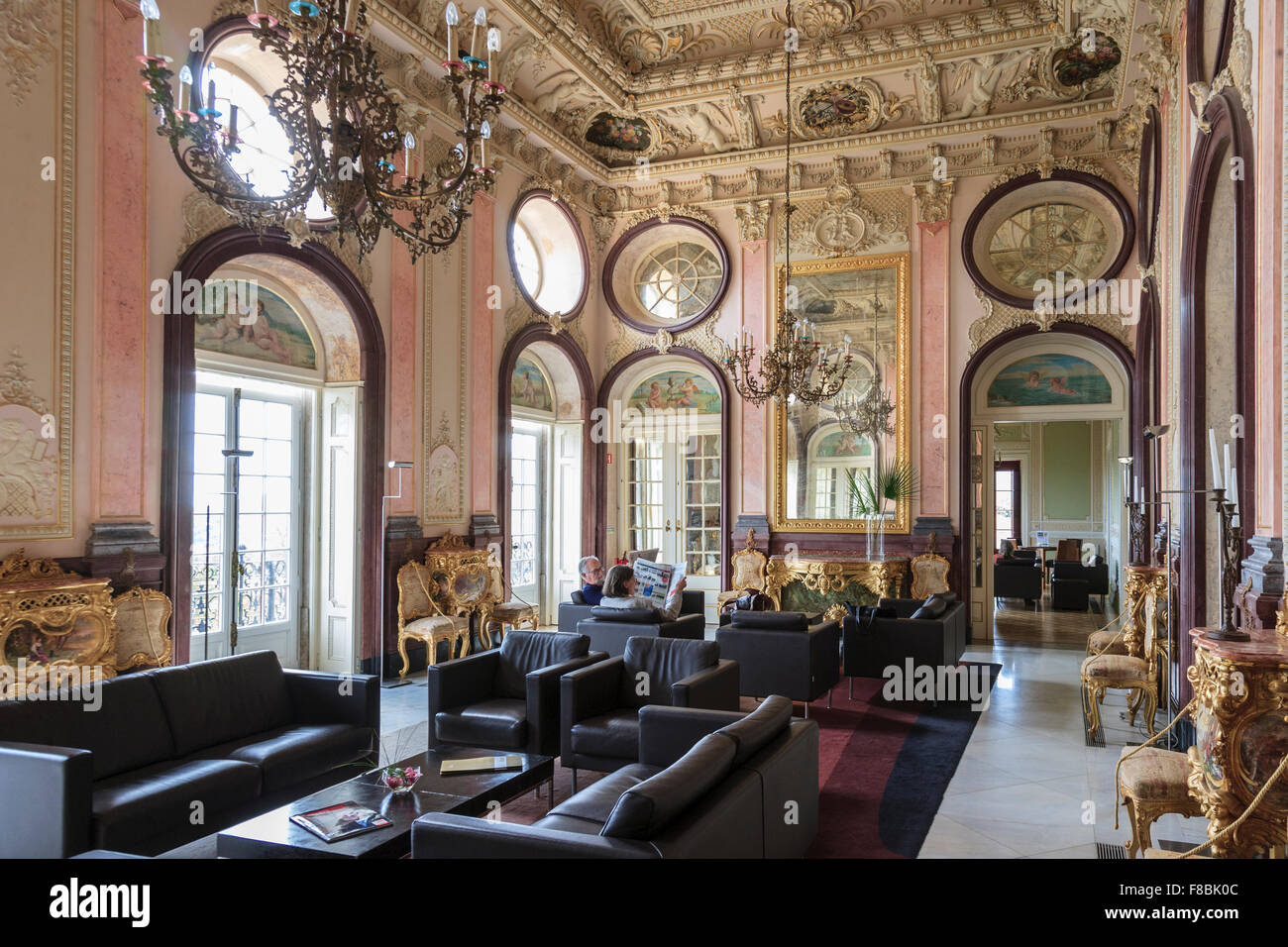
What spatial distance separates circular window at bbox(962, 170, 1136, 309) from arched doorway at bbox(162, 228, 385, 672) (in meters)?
7.29

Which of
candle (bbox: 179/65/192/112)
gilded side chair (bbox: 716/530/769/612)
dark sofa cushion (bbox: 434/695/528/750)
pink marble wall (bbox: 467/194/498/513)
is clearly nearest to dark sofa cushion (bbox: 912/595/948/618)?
gilded side chair (bbox: 716/530/769/612)

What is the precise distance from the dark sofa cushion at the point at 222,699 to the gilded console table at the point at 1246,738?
4740mm

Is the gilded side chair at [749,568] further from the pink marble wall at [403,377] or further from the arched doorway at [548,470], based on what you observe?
the pink marble wall at [403,377]

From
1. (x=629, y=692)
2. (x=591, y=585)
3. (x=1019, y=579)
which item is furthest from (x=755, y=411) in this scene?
(x=629, y=692)

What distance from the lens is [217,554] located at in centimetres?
716

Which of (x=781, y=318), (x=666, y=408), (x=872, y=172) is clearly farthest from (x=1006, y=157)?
(x=666, y=408)

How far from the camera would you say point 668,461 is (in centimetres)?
1220

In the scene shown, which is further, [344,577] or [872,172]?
[872,172]

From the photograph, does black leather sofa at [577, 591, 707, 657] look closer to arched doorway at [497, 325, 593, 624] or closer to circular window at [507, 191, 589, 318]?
arched doorway at [497, 325, 593, 624]

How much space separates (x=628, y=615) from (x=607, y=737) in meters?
2.48

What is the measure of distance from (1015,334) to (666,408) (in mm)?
4582

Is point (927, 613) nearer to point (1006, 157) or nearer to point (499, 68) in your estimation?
point (1006, 157)

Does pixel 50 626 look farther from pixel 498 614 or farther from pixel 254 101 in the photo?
pixel 254 101

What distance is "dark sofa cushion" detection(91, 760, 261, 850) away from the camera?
3666 millimetres
